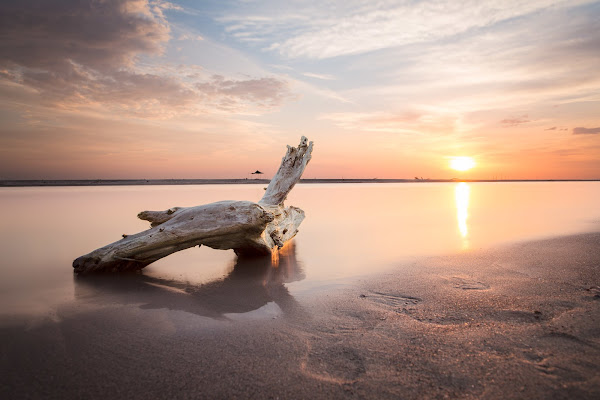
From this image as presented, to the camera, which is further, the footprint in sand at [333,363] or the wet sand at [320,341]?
the footprint in sand at [333,363]

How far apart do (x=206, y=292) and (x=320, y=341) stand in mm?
2297

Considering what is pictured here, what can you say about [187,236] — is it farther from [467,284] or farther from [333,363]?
[467,284]

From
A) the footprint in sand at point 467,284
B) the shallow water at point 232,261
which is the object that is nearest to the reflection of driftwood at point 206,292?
the shallow water at point 232,261

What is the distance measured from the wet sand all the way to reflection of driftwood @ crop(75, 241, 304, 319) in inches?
1.4

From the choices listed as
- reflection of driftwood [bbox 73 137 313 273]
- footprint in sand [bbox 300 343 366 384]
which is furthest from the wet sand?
reflection of driftwood [bbox 73 137 313 273]

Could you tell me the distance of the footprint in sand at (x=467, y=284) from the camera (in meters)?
4.63

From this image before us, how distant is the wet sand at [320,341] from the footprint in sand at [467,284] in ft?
0.05

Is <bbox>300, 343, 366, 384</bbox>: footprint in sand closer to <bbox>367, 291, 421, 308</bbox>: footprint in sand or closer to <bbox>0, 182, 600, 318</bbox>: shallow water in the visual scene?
<bbox>0, 182, 600, 318</bbox>: shallow water

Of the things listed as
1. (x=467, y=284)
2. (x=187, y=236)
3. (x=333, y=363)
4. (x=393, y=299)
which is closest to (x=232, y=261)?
(x=187, y=236)

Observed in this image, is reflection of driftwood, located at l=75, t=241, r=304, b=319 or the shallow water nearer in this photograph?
reflection of driftwood, located at l=75, t=241, r=304, b=319

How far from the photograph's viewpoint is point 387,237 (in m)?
9.38

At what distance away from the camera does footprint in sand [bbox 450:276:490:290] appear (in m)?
4.63

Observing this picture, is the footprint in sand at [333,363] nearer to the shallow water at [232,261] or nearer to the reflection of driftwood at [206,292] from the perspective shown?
the reflection of driftwood at [206,292]

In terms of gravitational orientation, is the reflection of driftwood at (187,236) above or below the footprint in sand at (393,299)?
above
